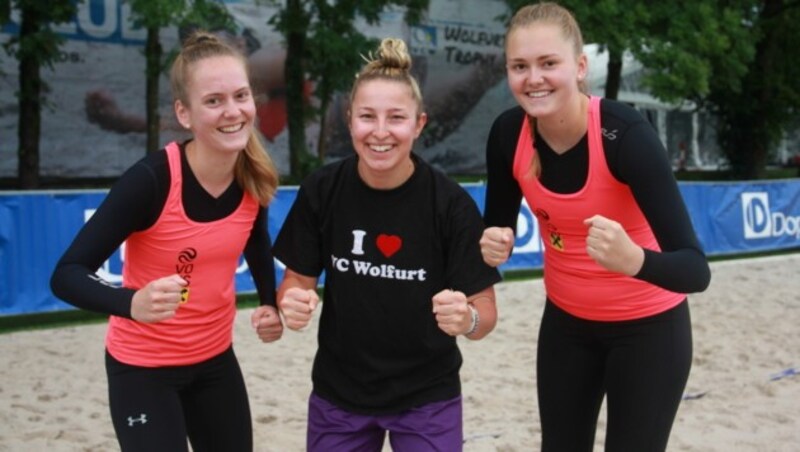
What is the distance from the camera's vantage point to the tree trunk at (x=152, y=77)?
556 inches

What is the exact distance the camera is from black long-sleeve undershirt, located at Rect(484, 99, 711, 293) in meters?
2.43

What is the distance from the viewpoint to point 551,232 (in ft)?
Result: 9.81

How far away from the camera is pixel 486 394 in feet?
20.0

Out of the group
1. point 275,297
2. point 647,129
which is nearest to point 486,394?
point 275,297

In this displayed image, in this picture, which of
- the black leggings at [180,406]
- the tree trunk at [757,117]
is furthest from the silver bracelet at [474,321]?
the tree trunk at [757,117]

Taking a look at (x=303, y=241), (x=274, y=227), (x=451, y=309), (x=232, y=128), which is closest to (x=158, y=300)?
(x=303, y=241)

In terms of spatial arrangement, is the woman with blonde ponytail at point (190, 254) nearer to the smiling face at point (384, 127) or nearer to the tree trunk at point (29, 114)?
the smiling face at point (384, 127)

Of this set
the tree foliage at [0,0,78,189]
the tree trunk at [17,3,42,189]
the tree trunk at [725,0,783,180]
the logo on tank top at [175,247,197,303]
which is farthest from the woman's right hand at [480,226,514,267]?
the tree trunk at [725,0,783,180]

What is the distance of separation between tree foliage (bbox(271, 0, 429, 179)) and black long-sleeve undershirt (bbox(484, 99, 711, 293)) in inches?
486

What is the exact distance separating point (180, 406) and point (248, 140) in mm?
980

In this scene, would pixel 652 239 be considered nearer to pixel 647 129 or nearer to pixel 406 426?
pixel 647 129

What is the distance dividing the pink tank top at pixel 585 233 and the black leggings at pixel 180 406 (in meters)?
1.28

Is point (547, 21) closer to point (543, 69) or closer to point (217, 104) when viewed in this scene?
point (543, 69)

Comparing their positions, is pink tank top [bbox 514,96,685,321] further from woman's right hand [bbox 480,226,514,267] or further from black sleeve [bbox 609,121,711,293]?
woman's right hand [bbox 480,226,514,267]
